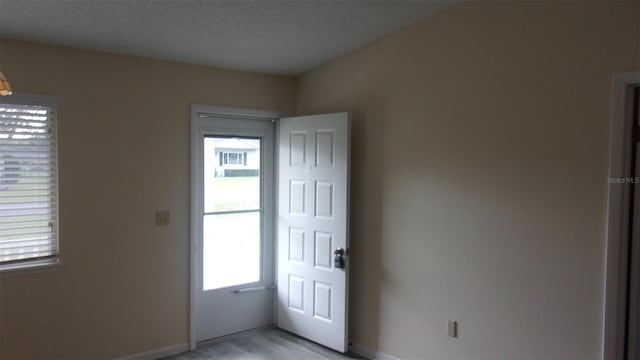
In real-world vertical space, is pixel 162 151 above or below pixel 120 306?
above

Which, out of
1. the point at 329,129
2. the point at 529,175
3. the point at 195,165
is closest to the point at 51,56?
the point at 195,165

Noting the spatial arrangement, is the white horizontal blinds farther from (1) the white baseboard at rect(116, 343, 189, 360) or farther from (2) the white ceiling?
(1) the white baseboard at rect(116, 343, 189, 360)

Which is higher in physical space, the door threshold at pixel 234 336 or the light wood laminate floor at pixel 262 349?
the door threshold at pixel 234 336

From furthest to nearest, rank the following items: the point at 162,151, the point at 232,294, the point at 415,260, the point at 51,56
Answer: the point at 232,294 < the point at 162,151 < the point at 415,260 < the point at 51,56

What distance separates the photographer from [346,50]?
3.86 meters

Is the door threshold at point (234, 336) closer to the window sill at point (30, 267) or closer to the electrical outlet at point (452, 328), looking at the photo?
the window sill at point (30, 267)

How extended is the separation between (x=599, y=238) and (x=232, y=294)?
3.00m

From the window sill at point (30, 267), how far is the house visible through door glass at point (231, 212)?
3.92 feet

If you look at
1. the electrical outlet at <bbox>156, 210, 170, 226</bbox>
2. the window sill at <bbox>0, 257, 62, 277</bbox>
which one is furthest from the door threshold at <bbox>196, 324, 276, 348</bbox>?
the window sill at <bbox>0, 257, 62, 277</bbox>

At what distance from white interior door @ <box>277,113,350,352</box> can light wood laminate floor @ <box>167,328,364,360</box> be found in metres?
A: 0.08

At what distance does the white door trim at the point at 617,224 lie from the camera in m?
2.43

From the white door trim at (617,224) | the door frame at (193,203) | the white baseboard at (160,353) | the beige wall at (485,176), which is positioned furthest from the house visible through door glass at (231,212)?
the white door trim at (617,224)

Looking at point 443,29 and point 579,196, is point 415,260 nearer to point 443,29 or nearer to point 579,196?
point 579,196

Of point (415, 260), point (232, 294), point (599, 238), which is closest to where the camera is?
point (599, 238)
